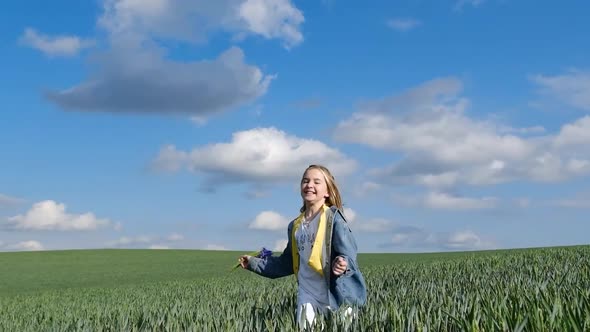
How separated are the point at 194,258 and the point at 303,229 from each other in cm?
3388

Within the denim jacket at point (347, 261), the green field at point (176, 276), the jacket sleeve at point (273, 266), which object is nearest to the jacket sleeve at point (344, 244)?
the denim jacket at point (347, 261)

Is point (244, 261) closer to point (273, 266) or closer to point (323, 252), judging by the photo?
point (273, 266)

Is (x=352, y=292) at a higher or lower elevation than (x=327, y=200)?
lower

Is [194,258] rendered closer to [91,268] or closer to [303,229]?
[91,268]

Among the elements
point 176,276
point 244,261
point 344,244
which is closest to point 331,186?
point 344,244

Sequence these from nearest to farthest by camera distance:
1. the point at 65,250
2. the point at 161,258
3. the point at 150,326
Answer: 1. the point at 150,326
2. the point at 161,258
3. the point at 65,250

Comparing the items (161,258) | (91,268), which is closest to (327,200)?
(91,268)

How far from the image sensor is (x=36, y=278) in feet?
92.0

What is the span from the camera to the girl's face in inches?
212


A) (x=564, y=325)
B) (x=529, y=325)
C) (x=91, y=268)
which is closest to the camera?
(x=564, y=325)

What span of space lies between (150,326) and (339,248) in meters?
1.59

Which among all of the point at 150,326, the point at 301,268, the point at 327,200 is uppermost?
the point at 327,200

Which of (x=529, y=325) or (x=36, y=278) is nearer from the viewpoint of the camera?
(x=529, y=325)

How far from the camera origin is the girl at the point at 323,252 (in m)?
5.14
